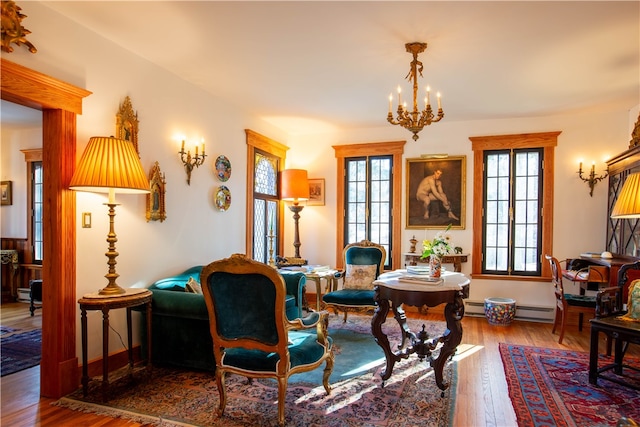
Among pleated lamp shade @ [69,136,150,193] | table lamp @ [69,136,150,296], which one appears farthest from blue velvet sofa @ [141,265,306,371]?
pleated lamp shade @ [69,136,150,193]

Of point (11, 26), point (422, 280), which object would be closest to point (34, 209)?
point (11, 26)

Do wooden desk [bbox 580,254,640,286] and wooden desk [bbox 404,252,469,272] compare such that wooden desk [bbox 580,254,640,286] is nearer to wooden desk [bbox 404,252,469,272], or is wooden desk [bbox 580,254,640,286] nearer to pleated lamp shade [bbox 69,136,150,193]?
wooden desk [bbox 404,252,469,272]

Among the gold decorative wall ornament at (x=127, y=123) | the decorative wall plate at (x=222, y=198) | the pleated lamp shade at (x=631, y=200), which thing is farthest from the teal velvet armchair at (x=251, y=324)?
the pleated lamp shade at (x=631, y=200)

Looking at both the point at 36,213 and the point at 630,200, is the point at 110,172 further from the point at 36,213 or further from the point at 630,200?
the point at 36,213

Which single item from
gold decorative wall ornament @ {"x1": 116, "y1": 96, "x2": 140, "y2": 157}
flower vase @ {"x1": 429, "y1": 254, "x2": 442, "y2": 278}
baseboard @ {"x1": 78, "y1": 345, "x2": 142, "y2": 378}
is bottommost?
baseboard @ {"x1": 78, "y1": 345, "x2": 142, "y2": 378}

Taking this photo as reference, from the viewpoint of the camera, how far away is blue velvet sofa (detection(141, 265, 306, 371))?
3.22 meters

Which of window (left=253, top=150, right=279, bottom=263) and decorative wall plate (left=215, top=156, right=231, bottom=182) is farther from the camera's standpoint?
window (left=253, top=150, right=279, bottom=263)

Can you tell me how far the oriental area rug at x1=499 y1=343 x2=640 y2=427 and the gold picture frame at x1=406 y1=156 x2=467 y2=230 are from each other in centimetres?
232

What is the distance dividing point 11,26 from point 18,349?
10.4ft

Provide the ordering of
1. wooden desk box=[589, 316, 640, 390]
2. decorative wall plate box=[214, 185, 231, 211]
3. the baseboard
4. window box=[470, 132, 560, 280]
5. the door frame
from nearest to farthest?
the door frame < wooden desk box=[589, 316, 640, 390] < the baseboard < decorative wall plate box=[214, 185, 231, 211] < window box=[470, 132, 560, 280]

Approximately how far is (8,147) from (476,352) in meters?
7.68

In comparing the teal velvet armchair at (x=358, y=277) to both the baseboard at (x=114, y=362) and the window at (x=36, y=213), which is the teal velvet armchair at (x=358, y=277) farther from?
the window at (x=36, y=213)

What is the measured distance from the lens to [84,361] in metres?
2.85

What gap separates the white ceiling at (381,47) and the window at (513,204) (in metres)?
0.80
